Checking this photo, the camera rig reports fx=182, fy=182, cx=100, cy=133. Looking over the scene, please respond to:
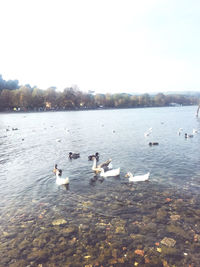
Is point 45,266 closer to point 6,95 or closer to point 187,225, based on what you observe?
point 187,225

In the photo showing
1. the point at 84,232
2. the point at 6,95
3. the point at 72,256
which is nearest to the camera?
the point at 72,256

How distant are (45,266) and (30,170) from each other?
13.3 m

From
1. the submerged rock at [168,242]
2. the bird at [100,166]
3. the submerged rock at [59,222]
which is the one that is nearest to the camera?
the submerged rock at [168,242]

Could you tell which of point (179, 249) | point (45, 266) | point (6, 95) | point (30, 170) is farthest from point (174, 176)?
point (6, 95)

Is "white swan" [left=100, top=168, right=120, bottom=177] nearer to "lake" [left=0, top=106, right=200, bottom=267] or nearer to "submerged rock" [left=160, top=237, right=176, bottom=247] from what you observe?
"lake" [left=0, top=106, right=200, bottom=267]

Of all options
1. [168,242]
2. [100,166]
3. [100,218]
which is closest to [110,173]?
[100,166]

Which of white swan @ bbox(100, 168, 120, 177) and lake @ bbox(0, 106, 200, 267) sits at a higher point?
white swan @ bbox(100, 168, 120, 177)

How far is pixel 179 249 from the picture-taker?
27.6 feet

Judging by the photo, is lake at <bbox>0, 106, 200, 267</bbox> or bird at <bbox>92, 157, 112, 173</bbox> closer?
lake at <bbox>0, 106, 200, 267</bbox>

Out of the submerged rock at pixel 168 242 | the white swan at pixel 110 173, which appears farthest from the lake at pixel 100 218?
the white swan at pixel 110 173

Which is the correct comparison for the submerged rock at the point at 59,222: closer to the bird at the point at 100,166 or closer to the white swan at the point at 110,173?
the white swan at the point at 110,173

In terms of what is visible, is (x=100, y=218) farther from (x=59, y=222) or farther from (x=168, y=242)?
(x=168, y=242)

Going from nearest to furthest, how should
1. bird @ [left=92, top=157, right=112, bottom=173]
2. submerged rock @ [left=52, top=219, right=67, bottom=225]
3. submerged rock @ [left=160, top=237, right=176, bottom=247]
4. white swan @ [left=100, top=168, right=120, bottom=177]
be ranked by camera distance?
1. submerged rock @ [left=160, top=237, right=176, bottom=247]
2. submerged rock @ [left=52, top=219, right=67, bottom=225]
3. white swan @ [left=100, top=168, right=120, bottom=177]
4. bird @ [left=92, top=157, right=112, bottom=173]

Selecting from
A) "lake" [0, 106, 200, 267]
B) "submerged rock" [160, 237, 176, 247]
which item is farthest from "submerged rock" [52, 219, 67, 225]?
"submerged rock" [160, 237, 176, 247]
